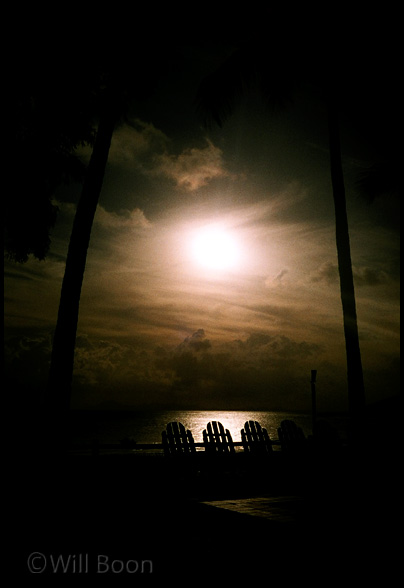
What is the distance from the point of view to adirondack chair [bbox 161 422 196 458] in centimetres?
1118

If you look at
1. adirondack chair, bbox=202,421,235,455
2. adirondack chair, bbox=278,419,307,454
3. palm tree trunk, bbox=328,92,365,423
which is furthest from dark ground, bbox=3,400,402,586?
palm tree trunk, bbox=328,92,365,423

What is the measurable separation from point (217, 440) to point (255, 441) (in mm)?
1086

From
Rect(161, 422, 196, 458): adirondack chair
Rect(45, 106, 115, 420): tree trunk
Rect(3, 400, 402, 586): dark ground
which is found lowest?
Rect(3, 400, 402, 586): dark ground

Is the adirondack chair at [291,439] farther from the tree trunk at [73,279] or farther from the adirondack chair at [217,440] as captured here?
the tree trunk at [73,279]

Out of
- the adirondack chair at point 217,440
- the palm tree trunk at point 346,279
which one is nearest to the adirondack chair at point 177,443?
the adirondack chair at point 217,440

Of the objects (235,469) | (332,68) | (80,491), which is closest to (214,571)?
(80,491)

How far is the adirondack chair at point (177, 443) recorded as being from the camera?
11.2m

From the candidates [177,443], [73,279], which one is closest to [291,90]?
[73,279]

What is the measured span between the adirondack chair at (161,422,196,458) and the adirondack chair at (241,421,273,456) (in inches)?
63.8

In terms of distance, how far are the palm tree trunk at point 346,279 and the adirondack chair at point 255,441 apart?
281 cm

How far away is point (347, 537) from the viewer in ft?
9.72

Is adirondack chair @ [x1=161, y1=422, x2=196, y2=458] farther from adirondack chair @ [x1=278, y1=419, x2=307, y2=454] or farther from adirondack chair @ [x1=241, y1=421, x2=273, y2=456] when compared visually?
adirondack chair @ [x1=278, y1=419, x2=307, y2=454]

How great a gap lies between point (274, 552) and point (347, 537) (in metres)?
0.49

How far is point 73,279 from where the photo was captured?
41.3 feet
